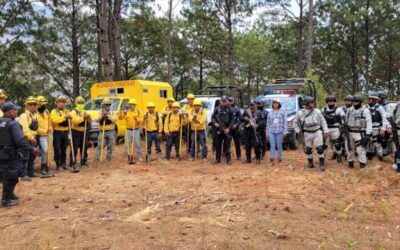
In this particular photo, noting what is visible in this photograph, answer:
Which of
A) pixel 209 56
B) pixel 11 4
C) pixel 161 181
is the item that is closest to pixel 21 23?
pixel 11 4

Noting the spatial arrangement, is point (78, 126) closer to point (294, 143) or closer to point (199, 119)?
point (199, 119)

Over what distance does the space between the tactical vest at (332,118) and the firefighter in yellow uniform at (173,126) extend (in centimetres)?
390

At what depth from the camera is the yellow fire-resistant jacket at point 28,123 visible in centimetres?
919

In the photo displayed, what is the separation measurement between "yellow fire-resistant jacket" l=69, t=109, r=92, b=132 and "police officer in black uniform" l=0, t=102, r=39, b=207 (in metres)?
3.23

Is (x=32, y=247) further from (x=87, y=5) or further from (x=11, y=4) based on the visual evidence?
(x=87, y=5)

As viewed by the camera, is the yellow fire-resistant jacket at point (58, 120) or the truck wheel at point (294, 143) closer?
the yellow fire-resistant jacket at point (58, 120)

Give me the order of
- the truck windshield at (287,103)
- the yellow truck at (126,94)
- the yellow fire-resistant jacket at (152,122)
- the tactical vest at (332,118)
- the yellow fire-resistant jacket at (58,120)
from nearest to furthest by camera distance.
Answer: the yellow fire-resistant jacket at (58,120) → the tactical vest at (332,118) → the yellow fire-resistant jacket at (152,122) → the truck windshield at (287,103) → the yellow truck at (126,94)

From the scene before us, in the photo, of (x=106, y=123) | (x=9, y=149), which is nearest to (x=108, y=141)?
(x=106, y=123)

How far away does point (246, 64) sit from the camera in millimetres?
42906

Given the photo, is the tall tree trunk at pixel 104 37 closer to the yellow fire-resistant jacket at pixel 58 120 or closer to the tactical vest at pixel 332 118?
the yellow fire-resistant jacket at pixel 58 120

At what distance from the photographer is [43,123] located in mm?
9898

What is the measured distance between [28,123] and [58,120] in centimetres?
91

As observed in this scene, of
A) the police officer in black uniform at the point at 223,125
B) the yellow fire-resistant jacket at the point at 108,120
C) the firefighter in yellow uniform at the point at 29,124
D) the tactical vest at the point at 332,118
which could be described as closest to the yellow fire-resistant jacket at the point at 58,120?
the firefighter in yellow uniform at the point at 29,124

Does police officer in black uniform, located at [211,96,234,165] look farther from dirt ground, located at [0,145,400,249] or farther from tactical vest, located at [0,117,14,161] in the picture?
tactical vest, located at [0,117,14,161]
